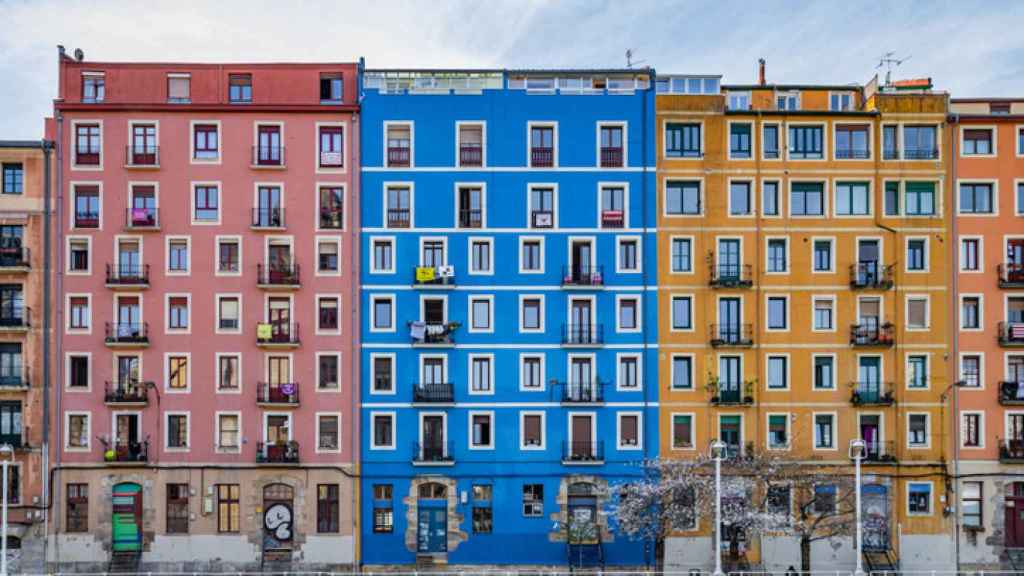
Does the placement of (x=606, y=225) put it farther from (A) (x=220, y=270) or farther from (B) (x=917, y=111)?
(A) (x=220, y=270)

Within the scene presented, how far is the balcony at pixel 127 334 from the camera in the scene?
1700 inches

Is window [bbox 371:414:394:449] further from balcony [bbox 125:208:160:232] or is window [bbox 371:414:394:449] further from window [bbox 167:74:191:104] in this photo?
window [bbox 167:74:191:104]

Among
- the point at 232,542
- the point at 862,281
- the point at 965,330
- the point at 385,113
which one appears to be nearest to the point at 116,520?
the point at 232,542

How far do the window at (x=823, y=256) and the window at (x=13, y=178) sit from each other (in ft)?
141

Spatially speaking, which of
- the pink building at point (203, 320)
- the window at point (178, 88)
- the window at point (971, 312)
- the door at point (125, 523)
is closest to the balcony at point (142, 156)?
the pink building at point (203, 320)

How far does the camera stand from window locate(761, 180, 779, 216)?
44.4m

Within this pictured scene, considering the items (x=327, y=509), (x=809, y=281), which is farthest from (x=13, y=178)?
(x=809, y=281)

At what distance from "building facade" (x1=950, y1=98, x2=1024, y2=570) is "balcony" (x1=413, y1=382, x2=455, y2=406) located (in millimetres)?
27511

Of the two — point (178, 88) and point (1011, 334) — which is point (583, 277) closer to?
point (1011, 334)

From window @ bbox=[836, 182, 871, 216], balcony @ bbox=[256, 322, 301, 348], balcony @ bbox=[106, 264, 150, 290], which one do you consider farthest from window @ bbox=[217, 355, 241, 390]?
window @ bbox=[836, 182, 871, 216]

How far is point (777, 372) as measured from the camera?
44.3 metres

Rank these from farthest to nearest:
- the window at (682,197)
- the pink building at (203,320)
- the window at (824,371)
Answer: the window at (682,197)
the window at (824,371)
the pink building at (203,320)

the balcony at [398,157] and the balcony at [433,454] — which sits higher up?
the balcony at [398,157]

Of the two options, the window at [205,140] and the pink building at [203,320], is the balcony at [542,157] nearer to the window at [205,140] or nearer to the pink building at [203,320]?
the pink building at [203,320]
